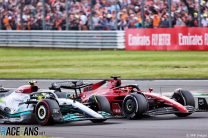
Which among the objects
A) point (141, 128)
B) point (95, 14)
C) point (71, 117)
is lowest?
point (141, 128)

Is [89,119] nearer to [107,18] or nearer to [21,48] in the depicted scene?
[107,18]

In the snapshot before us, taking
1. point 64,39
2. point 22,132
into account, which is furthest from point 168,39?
point 22,132

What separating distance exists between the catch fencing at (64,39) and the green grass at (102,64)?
93 cm

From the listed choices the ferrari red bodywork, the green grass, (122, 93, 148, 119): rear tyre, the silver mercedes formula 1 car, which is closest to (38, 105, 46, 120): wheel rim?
the silver mercedes formula 1 car

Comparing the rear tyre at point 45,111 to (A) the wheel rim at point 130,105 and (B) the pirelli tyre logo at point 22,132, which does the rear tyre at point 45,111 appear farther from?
(A) the wheel rim at point 130,105

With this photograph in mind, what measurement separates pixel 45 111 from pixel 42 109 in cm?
16

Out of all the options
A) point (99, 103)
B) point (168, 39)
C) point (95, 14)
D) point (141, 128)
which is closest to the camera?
point (141, 128)

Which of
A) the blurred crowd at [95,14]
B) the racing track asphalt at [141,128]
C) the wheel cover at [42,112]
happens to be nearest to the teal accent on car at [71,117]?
the racing track asphalt at [141,128]

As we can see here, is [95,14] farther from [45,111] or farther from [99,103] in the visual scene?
[45,111]

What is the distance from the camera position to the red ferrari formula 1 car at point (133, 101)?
1447 cm

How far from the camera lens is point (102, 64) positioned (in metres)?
30.2

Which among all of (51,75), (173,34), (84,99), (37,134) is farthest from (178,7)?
(37,134)

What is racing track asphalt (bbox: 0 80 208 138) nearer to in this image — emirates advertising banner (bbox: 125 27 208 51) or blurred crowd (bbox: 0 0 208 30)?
blurred crowd (bbox: 0 0 208 30)

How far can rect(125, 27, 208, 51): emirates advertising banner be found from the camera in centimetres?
3450
